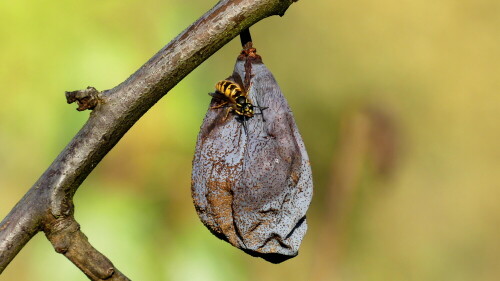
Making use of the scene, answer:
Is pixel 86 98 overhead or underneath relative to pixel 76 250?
overhead

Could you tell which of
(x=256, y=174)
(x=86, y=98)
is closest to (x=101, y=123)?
(x=86, y=98)

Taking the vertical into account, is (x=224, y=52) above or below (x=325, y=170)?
above

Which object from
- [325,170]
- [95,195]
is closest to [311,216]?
[325,170]

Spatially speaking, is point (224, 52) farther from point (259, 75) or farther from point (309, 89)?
point (259, 75)

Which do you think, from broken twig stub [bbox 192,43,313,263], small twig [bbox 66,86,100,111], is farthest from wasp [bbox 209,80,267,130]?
small twig [bbox 66,86,100,111]

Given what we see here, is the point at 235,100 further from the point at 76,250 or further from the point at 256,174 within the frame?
the point at 76,250

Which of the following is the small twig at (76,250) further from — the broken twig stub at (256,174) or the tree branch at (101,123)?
the broken twig stub at (256,174)

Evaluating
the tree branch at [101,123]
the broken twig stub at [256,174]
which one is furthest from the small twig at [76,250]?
the broken twig stub at [256,174]
